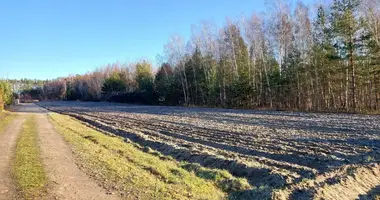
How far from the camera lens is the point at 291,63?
38.0m

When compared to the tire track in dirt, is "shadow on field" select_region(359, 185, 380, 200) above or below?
below

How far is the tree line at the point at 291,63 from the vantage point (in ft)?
104

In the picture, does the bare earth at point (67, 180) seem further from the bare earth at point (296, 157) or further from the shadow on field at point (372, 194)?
the shadow on field at point (372, 194)

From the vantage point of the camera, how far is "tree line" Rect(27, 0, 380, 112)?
31844 millimetres

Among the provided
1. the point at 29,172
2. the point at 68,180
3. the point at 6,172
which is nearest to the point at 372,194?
the point at 68,180

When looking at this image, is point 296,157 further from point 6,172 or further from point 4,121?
point 4,121

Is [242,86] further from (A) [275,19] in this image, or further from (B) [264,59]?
(A) [275,19]

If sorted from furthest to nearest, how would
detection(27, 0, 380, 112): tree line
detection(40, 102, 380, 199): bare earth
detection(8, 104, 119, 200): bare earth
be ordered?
detection(27, 0, 380, 112): tree line < detection(40, 102, 380, 199): bare earth < detection(8, 104, 119, 200): bare earth

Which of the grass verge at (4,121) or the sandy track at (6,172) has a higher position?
the grass verge at (4,121)

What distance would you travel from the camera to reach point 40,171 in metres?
8.63

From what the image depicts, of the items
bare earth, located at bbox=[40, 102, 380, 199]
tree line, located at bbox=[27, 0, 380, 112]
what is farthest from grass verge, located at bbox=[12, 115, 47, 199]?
tree line, located at bbox=[27, 0, 380, 112]

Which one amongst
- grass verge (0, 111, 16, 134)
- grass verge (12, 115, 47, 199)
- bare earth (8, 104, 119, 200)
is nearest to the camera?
bare earth (8, 104, 119, 200)

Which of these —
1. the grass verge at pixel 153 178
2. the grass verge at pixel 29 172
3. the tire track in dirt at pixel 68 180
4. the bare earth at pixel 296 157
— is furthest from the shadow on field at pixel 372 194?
the grass verge at pixel 29 172

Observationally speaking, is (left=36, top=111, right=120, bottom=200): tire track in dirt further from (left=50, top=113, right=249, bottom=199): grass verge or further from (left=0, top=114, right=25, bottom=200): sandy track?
(left=0, top=114, right=25, bottom=200): sandy track
